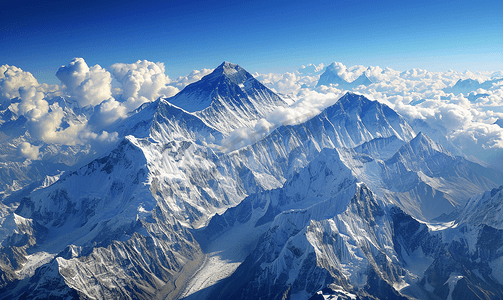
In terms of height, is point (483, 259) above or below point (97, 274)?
below

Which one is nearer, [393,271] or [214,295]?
[393,271]

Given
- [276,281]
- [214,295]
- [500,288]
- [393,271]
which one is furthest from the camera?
[214,295]

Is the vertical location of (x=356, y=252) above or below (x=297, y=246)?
below

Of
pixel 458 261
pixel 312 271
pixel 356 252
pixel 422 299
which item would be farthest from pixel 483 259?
pixel 312 271

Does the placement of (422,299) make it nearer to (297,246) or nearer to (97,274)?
(297,246)

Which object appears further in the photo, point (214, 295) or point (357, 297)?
point (214, 295)

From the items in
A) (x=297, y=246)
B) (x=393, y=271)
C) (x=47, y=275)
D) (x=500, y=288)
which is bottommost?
(x=500, y=288)

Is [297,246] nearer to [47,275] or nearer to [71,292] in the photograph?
[71,292]

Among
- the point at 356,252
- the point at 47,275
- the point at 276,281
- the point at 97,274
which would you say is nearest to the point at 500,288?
the point at 356,252

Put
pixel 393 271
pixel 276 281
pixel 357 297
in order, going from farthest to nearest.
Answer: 1. pixel 393 271
2. pixel 276 281
3. pixel 357 297
